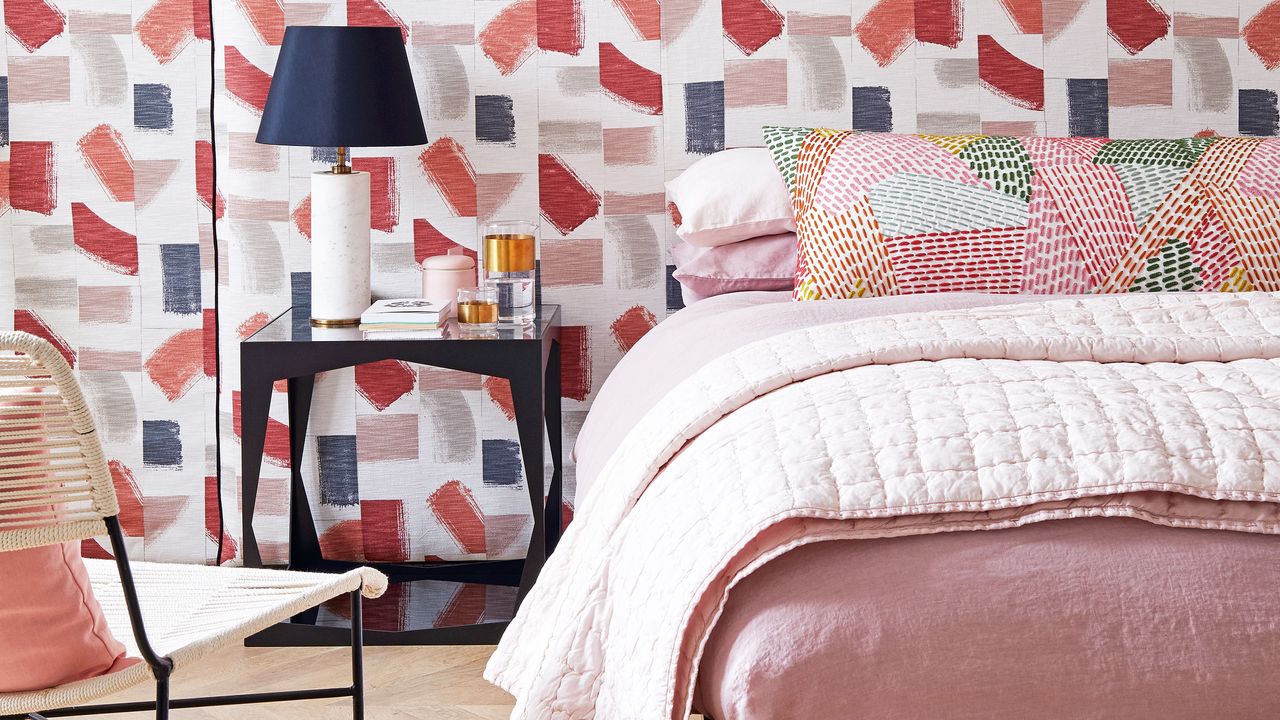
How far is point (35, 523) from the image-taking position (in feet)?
3.71

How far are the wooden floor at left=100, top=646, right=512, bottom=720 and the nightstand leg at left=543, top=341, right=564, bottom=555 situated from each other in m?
0.42

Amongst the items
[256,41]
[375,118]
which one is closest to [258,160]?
[256,41]

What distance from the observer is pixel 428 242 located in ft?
8.40

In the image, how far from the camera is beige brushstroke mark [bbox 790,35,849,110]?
2531mm

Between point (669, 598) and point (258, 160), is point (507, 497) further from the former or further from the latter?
point (669, 598)

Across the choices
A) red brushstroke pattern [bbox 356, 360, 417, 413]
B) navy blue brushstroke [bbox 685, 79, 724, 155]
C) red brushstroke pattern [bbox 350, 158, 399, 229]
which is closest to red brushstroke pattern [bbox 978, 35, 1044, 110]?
navy blue brushstroke [bbox 685, 79, 724, 155]

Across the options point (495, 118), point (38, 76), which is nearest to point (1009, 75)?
point (495, 118)

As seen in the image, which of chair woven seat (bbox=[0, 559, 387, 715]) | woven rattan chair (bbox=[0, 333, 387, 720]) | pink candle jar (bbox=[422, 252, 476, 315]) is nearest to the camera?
woven rattan chair (bbox=[0, 333, 387, 720])

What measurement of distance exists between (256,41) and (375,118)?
0.47 meters

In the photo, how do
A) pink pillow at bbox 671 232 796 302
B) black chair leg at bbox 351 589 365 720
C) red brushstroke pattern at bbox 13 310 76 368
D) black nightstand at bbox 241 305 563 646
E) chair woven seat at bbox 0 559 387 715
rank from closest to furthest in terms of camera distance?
1. chair woven seat at bbox 0 559 387 715
2. black chair leg at bbox 351 589 365 720
3. black nightstand at bbox 241 305 563 646
4. pink pillow at bbox 671 232 796 302
5. red brushstroke pattern at bbox 13 310 76 368

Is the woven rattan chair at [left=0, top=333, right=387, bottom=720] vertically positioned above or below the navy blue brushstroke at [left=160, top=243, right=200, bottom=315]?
below

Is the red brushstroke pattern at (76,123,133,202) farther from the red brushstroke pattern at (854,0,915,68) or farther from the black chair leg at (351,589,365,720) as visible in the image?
the red brushstroke pattern at (854,0,915,68)

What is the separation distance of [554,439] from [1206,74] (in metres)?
1.62

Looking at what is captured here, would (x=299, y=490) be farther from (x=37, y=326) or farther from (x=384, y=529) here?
(x=37, y=326)
